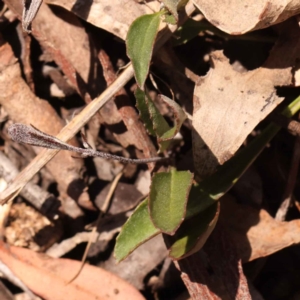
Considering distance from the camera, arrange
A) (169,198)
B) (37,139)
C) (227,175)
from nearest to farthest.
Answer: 1. (37,139)
2. (169,198)
3. (227,175)

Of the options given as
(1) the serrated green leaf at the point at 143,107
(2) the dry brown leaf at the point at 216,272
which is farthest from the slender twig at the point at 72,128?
(2) the dry brown leaf at the point at 216,272

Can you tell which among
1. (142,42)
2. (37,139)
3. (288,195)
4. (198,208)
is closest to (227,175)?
(198,208)

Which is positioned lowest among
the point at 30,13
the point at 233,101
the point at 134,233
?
the point at 134,233

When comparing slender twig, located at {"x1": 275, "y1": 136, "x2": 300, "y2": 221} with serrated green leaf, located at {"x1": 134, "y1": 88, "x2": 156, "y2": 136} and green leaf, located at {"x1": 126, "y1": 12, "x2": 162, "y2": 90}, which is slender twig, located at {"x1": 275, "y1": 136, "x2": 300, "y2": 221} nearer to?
serrated green leaf, located at {"x1": 134, "y1": 88, "x2": 156, "y2": 136}

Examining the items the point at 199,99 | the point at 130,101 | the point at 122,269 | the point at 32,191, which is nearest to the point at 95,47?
the point at 130,101

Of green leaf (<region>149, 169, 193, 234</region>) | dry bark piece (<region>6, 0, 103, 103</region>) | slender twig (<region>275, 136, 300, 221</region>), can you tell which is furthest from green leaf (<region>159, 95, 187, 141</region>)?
slender twig (<region>275, 136, 300, 221</region>)

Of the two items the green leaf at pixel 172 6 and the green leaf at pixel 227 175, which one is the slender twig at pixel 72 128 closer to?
the green leaf at pixel 172 6

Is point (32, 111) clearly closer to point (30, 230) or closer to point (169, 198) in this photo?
point (30, 230)

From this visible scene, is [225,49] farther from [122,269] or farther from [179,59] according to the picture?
[122,269]
